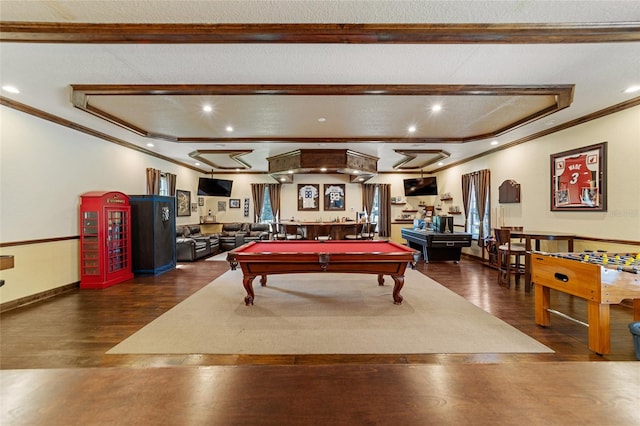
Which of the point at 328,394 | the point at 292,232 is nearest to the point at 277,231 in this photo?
the point at 292,232

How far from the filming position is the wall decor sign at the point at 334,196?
1051cm

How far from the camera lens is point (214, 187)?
9.83 meters

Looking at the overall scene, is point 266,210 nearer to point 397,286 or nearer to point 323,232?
point 323,232

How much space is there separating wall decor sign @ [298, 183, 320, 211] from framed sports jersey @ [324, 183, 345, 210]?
317 mm

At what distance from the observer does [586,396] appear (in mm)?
618

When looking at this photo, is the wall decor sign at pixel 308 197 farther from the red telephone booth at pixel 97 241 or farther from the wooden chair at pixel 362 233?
the red telephone booth at pixel 97 241

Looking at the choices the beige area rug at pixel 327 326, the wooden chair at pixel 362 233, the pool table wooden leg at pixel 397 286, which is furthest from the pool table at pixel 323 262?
the wooden chair at pixel 362 233

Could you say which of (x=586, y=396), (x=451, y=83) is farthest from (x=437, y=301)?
(x=586, y=396)

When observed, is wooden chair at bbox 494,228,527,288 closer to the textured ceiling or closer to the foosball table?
the foosball table

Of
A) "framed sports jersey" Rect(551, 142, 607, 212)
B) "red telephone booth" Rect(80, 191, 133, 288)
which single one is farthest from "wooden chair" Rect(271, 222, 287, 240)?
"framed sports jersey" Rect(551, 142, 607, 212)

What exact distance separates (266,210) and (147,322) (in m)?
7.42

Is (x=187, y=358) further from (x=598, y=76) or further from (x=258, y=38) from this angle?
(x=598, y=76)

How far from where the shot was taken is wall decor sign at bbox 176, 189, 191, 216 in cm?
854

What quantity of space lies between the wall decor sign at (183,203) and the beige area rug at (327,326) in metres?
4.78
